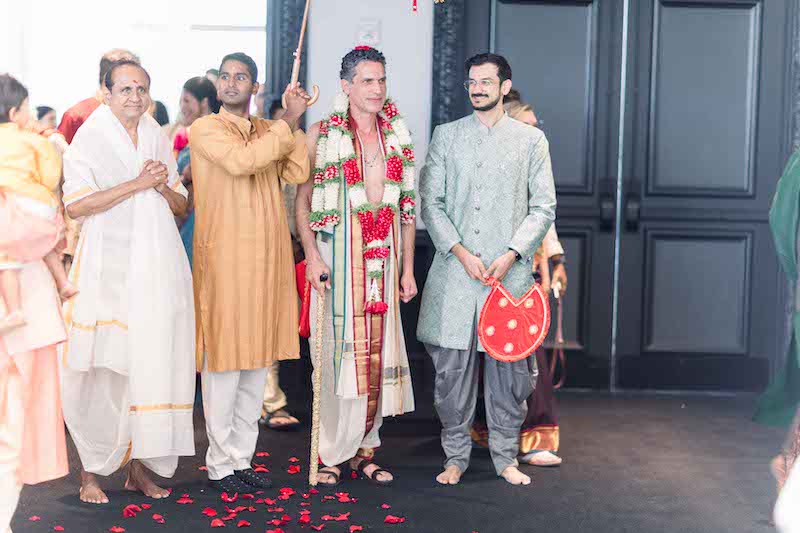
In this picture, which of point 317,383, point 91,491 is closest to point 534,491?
point 317,383

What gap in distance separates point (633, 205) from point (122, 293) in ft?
10.3

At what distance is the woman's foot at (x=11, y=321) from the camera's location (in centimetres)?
300

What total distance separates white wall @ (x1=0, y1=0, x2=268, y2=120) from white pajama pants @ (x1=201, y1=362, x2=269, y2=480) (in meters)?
2.27

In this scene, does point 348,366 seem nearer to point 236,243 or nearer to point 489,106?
point 236,243

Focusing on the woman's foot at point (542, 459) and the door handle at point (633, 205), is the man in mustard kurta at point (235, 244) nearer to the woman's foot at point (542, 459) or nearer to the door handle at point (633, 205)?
the woman's foot at point (542, 459)

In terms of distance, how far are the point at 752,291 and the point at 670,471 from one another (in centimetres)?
196

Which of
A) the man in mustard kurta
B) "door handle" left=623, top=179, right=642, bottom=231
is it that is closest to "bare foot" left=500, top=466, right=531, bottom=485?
the man in mustard kurta

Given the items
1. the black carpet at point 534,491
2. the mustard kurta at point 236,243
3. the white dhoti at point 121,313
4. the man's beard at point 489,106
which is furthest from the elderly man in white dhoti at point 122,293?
Answer: the man's beard at point 489,106

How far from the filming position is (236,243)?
389cm

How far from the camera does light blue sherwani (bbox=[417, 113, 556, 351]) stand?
4172 mm

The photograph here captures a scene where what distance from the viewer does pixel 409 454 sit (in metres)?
4.61

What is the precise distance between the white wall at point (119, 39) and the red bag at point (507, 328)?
91.1 inches

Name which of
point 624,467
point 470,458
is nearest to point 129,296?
point 470,458

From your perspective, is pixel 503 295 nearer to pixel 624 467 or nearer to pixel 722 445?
pixel 624 467
